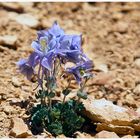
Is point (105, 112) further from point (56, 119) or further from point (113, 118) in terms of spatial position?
point (56, 119)

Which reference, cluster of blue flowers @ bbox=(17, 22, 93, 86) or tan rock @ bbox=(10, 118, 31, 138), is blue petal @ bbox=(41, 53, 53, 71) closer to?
cluster of blue flowers @ bbox=(17, 22, 93, 86)

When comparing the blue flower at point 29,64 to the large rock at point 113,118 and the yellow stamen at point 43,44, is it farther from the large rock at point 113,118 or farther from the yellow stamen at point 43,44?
the large rock at point 113,118

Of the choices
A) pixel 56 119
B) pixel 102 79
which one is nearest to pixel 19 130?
pixel 56 119

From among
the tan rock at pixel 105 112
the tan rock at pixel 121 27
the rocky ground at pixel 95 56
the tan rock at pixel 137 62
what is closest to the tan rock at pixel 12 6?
the rocky ground at pixel 95 56

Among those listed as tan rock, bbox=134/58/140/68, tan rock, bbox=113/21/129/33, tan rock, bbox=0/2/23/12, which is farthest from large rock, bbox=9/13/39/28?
tan rock, bbox=134/58/140/68

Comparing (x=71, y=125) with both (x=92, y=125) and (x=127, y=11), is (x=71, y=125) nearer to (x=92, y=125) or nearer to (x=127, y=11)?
(x=92, y=125)

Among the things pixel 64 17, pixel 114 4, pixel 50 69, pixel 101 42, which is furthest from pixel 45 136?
pixel 114 4

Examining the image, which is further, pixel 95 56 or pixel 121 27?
pixel 121 27
